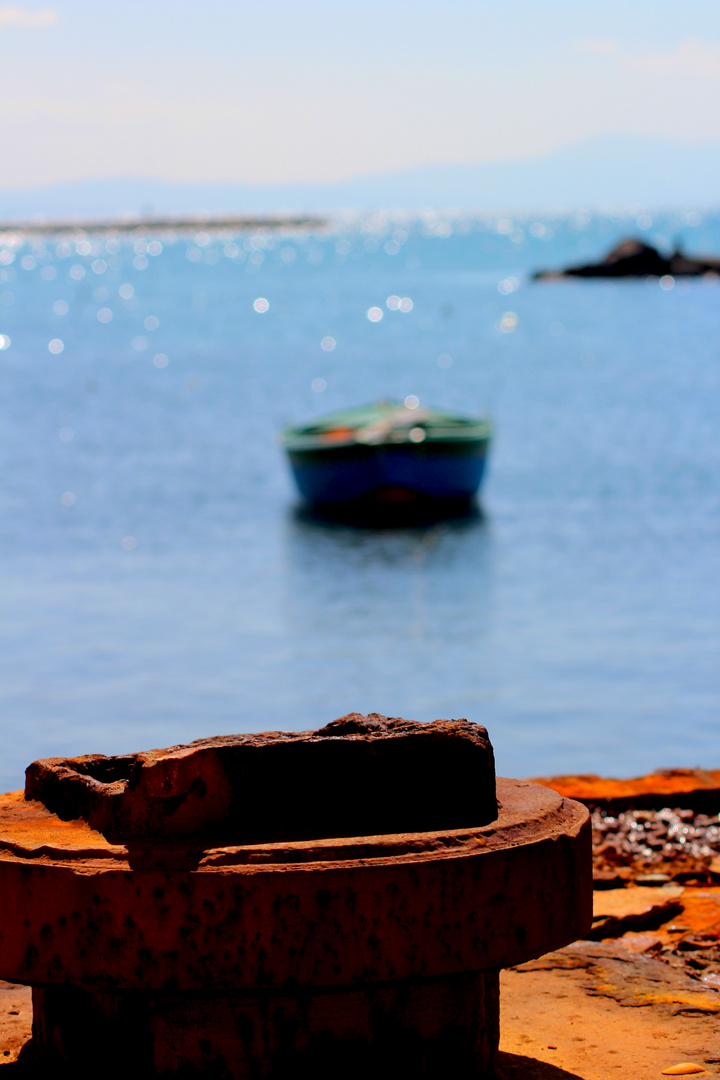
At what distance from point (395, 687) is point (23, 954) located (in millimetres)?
10987

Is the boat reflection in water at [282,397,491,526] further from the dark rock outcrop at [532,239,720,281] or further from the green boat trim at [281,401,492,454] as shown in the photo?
the dark rock outcrop at [532,239,720,281]

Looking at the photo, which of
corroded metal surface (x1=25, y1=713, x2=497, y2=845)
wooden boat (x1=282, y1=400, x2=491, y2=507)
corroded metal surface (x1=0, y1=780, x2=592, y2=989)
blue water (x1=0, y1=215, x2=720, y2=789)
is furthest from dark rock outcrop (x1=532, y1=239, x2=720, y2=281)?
corroded metal surface (x1=0, y1=780, x2=592, y2=989)

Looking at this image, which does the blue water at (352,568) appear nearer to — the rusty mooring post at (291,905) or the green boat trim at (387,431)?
the green boat trim at (387,431)

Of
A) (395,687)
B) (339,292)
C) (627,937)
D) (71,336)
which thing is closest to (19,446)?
(395,687)

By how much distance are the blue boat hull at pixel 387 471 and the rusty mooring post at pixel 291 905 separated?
21.7 metres

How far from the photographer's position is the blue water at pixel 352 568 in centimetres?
1340

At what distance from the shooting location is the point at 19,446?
3706cm

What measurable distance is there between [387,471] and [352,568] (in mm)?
3493

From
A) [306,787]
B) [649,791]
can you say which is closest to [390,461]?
[649,791]

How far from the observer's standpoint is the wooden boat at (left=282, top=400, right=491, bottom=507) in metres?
26.1

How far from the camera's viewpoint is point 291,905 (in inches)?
148

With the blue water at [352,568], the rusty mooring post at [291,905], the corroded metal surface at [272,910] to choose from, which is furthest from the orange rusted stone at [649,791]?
the corroded metal surface at [272,910]

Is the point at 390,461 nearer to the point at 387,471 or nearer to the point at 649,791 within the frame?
the point at 387,471

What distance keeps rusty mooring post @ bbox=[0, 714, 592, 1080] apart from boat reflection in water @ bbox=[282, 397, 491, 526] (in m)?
21.7
